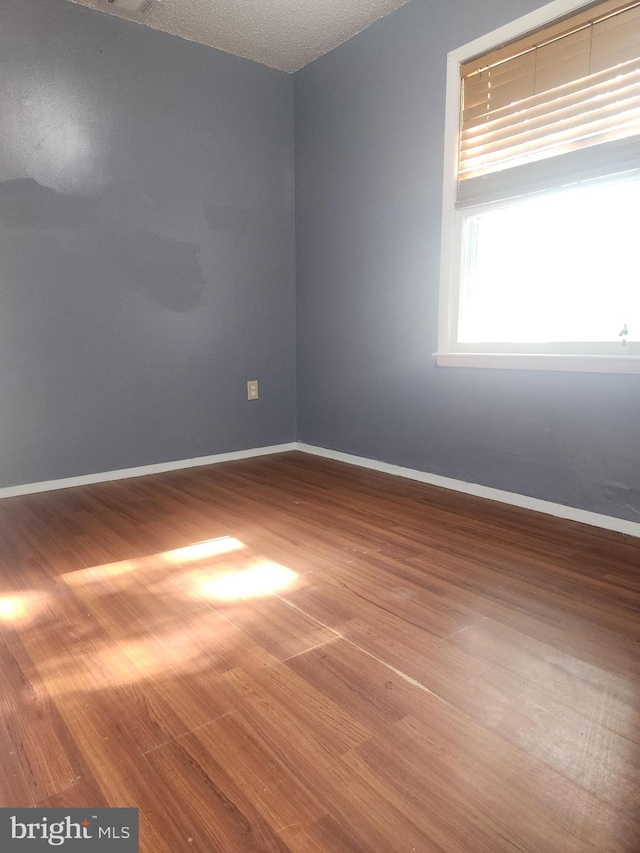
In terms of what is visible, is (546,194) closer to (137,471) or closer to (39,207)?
(39,207)

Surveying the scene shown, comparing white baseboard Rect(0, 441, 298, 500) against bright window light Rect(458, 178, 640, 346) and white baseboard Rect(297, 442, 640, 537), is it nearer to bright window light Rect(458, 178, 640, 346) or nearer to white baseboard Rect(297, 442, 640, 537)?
white baseboard Rect(297, 442, 640, 537)

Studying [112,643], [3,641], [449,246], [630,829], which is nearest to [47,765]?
[112,643]

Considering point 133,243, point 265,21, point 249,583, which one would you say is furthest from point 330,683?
point 265,21

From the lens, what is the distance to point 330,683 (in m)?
1.24

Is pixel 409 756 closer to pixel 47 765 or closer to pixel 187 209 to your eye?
pixel 47 765

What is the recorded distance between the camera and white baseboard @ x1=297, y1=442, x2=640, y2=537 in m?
2.19

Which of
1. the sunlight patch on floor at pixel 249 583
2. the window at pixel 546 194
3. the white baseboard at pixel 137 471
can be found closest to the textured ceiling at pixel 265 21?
the window at pixel 546 194

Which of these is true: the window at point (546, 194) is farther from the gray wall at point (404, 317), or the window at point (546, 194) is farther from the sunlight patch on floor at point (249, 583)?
the sunlight patch on floor at point (249, 583)

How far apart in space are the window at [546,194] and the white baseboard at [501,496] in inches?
23.7

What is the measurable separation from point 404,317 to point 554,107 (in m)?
1.15

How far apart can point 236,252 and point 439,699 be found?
287 cm

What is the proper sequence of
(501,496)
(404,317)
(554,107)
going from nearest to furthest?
1. (554,107)
2. (501,496)
3. (404,317)

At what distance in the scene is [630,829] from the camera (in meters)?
0.86

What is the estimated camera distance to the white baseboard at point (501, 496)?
219cm
